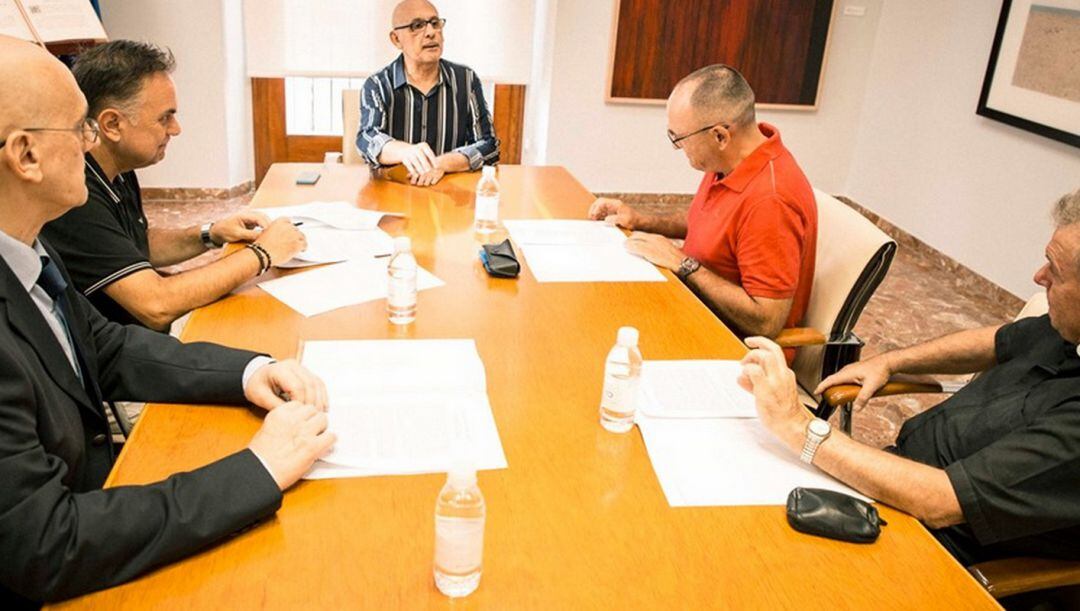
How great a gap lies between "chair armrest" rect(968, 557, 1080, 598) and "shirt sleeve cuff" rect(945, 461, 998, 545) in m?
0.07

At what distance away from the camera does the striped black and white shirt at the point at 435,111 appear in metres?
3.43

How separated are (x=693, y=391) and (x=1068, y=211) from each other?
2.53 ft

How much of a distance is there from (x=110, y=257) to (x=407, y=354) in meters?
0.76

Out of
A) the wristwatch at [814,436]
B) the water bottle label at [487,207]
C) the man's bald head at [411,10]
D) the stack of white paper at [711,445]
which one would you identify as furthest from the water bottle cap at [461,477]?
the man's bald head at [411,10]

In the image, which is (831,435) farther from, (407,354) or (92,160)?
(92,160)

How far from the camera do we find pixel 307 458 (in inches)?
49.3

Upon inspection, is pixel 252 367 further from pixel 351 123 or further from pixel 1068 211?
pixel 351 123

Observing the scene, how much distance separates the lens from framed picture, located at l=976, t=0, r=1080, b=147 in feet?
12.9

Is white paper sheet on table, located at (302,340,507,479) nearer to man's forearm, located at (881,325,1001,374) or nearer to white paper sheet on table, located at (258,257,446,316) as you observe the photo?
white paper sheet on table, located at (258,257,446,316)

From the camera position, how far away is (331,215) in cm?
257

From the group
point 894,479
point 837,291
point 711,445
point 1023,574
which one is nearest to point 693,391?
point 711,445

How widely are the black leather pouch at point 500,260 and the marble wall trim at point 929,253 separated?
A: 3118 millimetres

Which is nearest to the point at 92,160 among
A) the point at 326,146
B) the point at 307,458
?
the point at 307,458

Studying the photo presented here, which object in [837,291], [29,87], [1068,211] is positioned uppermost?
[29,87]
